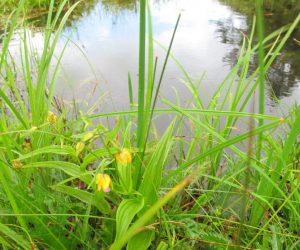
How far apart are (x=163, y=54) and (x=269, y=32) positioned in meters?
1.19

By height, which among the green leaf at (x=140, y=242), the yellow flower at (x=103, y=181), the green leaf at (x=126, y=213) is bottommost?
the green leaf at (x=140, y=242)

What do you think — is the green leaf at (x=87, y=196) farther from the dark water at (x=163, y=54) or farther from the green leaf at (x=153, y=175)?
the dark water at (x=163, y=54)

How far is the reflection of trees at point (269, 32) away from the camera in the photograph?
7.29 feet

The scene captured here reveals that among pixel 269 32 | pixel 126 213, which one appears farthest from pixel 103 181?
pixel 269 32

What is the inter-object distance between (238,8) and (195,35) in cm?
162

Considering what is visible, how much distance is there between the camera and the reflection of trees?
87.5 inches

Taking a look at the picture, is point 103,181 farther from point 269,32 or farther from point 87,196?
point 269,32

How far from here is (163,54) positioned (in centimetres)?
270

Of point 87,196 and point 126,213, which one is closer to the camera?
point 126,213

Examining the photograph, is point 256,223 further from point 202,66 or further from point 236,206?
point 202,66

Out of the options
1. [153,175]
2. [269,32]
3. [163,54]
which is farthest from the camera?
[269,32]

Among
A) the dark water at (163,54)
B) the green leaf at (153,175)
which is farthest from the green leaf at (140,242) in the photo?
the dark water at (163,54)

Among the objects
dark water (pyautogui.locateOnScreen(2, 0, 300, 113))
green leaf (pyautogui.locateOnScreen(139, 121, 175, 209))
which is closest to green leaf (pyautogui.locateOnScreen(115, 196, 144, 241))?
green leaf (pyautogui.locateOnScreen(139, 121, 175, 209))

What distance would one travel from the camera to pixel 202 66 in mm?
2518
